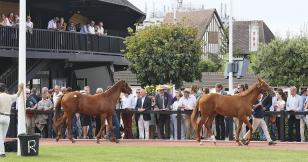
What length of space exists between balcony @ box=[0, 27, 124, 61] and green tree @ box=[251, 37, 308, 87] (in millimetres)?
24698

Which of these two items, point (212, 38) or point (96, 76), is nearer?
point (96, 76)

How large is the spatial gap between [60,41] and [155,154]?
49.8 feet

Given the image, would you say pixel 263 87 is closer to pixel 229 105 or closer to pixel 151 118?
pixel 229 105

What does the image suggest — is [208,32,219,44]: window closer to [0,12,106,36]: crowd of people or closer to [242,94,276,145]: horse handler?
[0,12,106,36]: crowd of people

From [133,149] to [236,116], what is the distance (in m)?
4.18

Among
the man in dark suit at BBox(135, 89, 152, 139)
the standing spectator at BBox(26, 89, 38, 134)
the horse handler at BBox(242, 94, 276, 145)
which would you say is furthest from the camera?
the standing spectator at BBox(26, 89, 38, 134)

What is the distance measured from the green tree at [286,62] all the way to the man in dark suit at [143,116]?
32.9 meters

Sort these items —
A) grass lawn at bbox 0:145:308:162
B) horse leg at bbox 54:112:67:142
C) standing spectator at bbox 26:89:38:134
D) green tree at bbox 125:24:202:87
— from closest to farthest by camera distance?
grass lawn at bbox 0:145:308:162 < horse leg at bbox 54:112:67:142 < standing spectator at bbox 26:89:38:134 < green tree at bbox 125:24:202:87

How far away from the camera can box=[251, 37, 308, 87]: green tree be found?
194 ft

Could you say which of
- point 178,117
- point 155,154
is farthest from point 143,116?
point 155,154

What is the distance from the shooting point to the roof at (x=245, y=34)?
3834 inches

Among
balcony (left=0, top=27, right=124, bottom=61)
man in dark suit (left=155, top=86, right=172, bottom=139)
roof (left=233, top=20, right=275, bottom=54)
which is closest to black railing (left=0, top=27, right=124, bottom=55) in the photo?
balcony (left=0, top=27, right=124, bottom=61)

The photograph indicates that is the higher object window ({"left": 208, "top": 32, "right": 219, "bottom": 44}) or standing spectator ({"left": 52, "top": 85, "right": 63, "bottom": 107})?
window ({"left": 208, "top": 32, "right": 219, "bottom": 44})

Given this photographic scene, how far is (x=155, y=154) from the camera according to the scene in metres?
20.0
